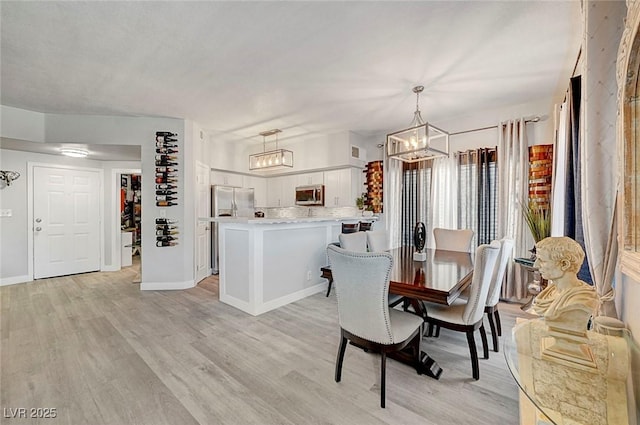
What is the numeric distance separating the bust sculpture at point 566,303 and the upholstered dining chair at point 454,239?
230 centimetres

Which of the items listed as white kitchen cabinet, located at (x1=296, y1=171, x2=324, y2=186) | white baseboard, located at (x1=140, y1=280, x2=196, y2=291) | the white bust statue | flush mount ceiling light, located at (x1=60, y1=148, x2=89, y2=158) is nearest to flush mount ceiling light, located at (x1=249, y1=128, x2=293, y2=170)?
white kitchen cabinet, located at (x1=296, y1=171, x2=324, y2=186)

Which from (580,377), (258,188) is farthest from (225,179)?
(580,377)

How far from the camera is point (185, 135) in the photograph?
4.21 meters

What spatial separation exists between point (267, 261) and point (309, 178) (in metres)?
2.83

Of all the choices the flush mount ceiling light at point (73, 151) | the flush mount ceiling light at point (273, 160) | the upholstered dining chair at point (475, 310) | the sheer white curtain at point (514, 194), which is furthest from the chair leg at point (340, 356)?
the flush mount ceiling light at point (73, 151)

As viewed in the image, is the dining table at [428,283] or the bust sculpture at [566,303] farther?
the dining table at [428,283]

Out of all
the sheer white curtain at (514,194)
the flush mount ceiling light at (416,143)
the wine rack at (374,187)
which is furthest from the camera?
the wine rack at (374,187)

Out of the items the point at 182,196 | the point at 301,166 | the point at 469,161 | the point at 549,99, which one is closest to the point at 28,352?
the point at 182,196

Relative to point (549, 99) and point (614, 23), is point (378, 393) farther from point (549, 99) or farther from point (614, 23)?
point (549, 99)

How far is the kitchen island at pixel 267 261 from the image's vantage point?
3146 millimetres

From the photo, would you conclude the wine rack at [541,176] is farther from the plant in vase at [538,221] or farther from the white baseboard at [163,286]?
the white baseboard at [163,286]

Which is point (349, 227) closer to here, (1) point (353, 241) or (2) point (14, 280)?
(1) point (353, 241)

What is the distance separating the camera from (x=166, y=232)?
164 inches

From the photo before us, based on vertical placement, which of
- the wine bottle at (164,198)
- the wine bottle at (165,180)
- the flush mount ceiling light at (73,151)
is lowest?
the wine bottle at (164,198)
